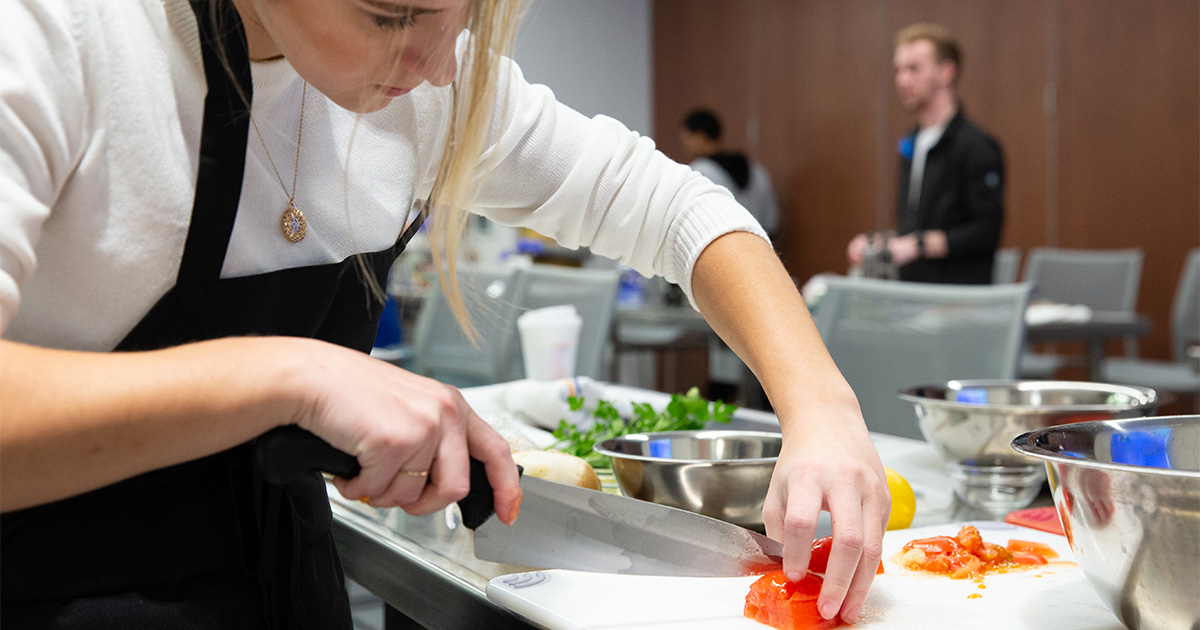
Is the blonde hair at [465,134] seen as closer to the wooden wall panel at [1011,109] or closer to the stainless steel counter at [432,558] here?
the stainless steel counter at [432,558]

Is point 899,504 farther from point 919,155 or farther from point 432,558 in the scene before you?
point 919,155

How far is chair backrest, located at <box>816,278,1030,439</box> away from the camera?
66.4 inches

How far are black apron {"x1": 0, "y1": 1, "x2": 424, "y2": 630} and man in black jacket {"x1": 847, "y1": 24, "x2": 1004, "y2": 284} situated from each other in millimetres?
2714

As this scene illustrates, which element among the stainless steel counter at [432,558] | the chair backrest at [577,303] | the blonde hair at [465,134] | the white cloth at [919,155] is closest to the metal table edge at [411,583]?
the stainless steel counter at [432,558]

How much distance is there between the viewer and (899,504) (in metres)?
0.92

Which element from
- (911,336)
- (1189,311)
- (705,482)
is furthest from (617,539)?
(1189,311)

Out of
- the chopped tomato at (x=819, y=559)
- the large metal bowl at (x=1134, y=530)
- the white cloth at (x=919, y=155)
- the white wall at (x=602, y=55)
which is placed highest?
the white wall at (x=602, y=55)

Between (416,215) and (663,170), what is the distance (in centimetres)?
25

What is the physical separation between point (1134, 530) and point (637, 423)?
658 mm

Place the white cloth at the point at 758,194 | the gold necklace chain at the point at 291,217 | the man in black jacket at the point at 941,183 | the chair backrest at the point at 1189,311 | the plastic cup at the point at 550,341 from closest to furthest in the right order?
the gold necklace chain at the point at 291,217, the plastic cup at the point at 550,341, the man in black jacket at the point at 941,183, the chair backrest at the point at 1189,311, the white cloth at the point at 758,194

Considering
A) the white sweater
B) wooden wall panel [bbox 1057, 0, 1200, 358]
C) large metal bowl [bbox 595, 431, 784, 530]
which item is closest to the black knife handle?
the white sweater

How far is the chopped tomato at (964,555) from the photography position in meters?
0.77

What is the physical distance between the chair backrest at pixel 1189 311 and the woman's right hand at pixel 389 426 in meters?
3.91

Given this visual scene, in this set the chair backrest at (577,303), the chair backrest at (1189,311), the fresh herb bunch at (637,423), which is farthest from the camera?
the chair backrest at (1189,311)
